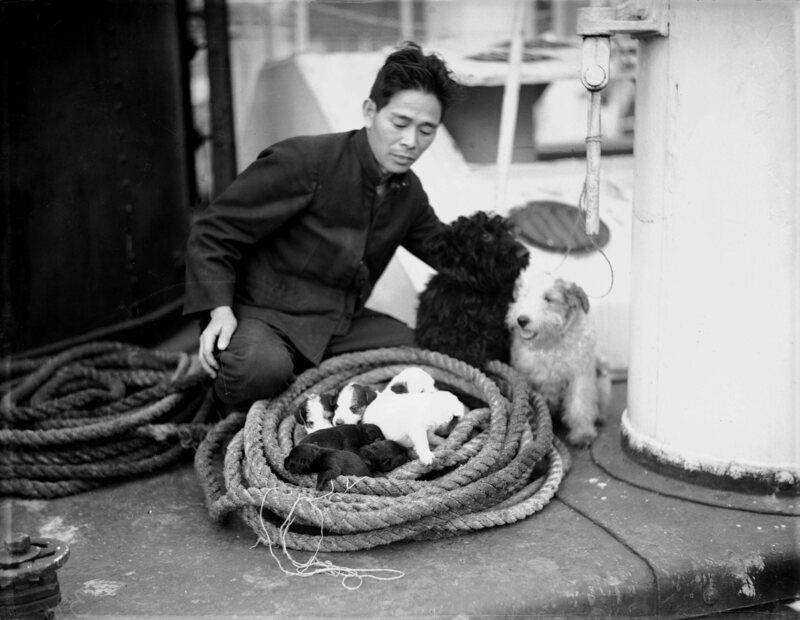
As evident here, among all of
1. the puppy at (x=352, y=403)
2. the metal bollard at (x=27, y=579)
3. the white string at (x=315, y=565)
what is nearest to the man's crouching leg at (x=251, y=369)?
the puppy at (x=352, y=403)

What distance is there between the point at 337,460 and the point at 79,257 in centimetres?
175

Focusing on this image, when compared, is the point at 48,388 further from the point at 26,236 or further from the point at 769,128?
the point at 769,128

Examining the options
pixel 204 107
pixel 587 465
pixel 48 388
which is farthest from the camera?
pixel 204 107

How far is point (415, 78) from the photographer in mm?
2824

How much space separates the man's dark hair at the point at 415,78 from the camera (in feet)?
9.27

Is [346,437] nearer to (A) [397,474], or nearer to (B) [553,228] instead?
(A) [397,474]

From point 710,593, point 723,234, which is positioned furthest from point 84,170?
point 710,593

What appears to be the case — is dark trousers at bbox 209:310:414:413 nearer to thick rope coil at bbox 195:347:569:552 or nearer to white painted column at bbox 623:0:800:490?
thick rope coil at bbox 195:347:569:552

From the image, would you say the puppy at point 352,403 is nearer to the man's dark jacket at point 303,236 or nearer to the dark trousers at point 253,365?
the dark trousers at point 253,365

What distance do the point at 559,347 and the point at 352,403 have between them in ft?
2.45

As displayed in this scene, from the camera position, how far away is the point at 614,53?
16.8ft

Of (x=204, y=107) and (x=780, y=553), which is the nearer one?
(x=780, y=553)

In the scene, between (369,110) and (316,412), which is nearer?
(316,412)

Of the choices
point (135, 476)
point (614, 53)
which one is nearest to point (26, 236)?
point (135, 476)
